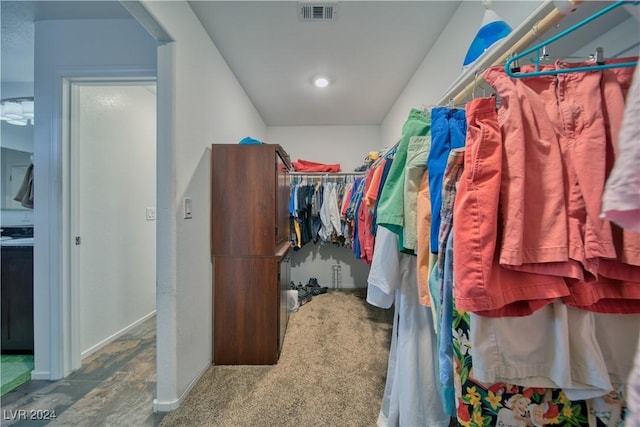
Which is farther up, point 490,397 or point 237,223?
point 237,223

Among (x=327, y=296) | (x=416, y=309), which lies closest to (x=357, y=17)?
(x=416, y=309)

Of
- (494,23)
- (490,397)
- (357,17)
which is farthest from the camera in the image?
(357,17)

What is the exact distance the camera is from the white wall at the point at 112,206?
176cm

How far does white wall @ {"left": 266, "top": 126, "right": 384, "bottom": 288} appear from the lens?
11.2 ft

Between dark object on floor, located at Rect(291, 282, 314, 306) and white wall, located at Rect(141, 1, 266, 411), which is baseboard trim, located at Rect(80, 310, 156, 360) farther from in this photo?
dark object on floor, located at Rect(291, 282, 314, 306)

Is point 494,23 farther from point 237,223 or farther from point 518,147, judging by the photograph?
point 237,223

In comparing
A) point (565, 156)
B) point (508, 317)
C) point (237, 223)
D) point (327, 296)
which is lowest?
point (327, 296)

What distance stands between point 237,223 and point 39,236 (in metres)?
1.31

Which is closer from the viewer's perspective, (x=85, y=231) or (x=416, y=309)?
A: (x=416, y=309)

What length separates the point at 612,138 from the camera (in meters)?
0.46

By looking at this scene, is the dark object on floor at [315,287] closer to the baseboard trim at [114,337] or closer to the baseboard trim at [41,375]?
the baseboard trim at [114,337]

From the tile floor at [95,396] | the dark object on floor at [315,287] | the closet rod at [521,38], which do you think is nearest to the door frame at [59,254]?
the tile floor at [95,396]

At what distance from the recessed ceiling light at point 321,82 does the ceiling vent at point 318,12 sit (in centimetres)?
68

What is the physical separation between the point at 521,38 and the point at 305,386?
6.37 ft
